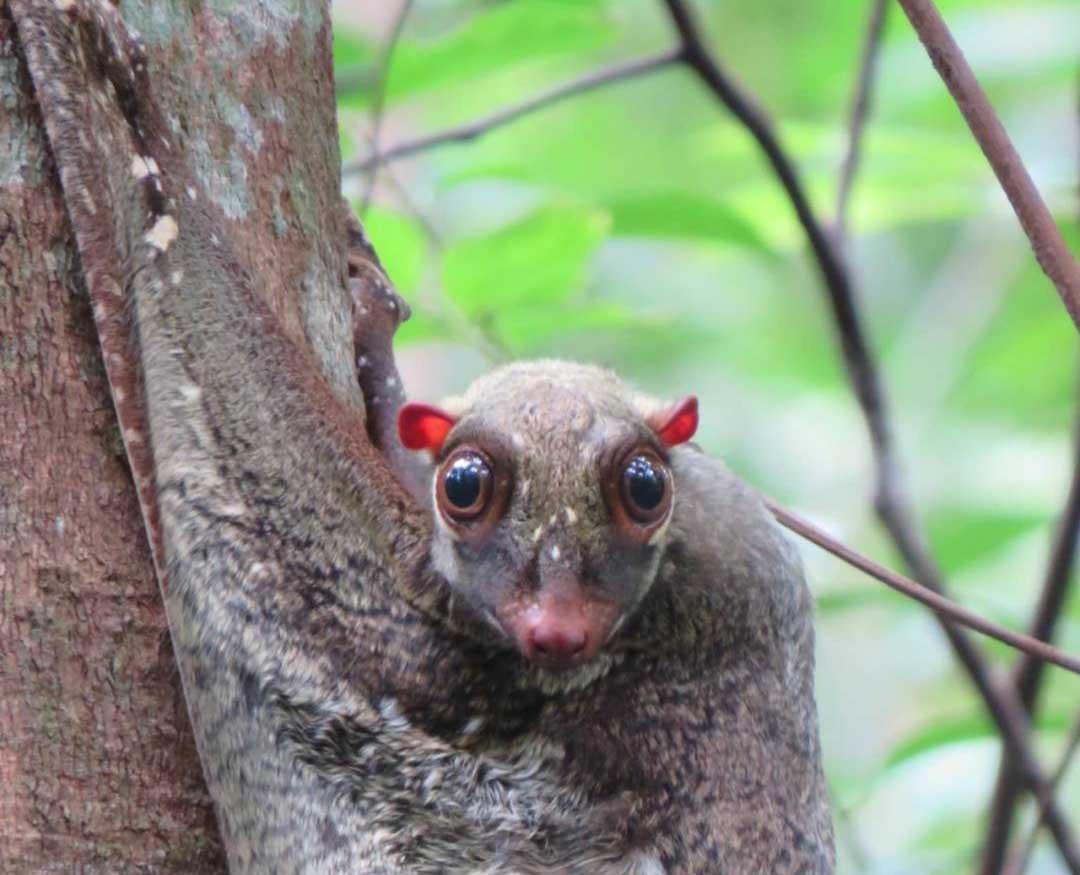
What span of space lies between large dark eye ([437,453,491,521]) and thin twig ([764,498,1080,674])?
2.40 ft

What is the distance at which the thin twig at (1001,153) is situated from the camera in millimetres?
2016

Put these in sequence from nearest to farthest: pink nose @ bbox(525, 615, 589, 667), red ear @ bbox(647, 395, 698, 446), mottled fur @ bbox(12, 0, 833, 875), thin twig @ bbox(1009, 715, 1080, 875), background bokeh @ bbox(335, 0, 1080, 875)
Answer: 1. pink nose @ bbox(525, 615, 589, 667)
2. mottled fur @ bbox(12, 0, 833, 875)
3. red ear @ bbox(647, 395, 698, 446)
4. thin twig @ bbox(1009, 715, 1080, 875)
5. background bokeh @ bbox(335, 0, 1080, 875)

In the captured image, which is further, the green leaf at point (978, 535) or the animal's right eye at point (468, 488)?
the green leaf at point (978, 535)

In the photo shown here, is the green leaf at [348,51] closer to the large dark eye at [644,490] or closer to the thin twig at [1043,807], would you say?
the large dark eye at [644,490]

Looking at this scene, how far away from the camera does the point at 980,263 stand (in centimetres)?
731

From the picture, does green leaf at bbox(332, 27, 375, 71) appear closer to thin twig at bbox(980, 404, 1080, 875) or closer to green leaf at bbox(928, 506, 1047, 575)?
thin twig at bbox(980, 404, 1080, 875)

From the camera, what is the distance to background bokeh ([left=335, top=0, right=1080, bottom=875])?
11.6ft

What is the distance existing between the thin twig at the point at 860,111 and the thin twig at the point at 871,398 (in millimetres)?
83

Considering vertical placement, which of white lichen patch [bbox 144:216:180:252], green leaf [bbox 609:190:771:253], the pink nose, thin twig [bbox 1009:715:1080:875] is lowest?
thin twig [bbox 1009:715:1080:875]

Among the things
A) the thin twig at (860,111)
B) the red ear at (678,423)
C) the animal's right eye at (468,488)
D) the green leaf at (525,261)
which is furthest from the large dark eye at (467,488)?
the thin twig at (860,111)

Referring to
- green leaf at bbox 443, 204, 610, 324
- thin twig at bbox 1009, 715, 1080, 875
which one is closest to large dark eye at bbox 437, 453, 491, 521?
green leaf at bbox 443, 204, 610, 324

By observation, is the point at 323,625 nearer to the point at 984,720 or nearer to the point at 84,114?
the point at 84,114

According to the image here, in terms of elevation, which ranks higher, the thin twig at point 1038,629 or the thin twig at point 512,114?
the thin twig at point 512,114

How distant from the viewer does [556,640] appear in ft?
7.23
